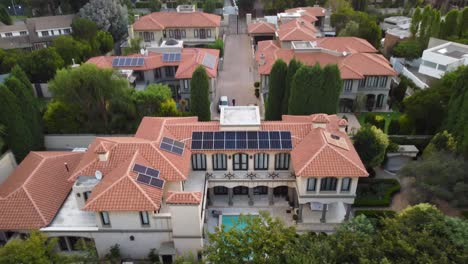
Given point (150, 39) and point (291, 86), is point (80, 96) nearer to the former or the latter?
point (291, 86)

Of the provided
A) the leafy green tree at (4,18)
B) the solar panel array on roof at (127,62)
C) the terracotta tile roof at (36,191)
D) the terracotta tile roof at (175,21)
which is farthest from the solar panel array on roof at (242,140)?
the leafy green tree at (4,18)

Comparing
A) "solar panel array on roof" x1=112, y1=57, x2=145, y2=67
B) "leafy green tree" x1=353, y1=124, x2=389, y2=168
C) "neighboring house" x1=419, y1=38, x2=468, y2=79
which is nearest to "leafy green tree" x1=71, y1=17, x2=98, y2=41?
"solar panel array on roof" x1=112, y1=57, x2=145, y2=67

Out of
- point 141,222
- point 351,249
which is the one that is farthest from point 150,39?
point 351,249

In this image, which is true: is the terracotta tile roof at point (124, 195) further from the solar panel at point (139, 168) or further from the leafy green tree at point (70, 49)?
the leafy green tree at point (70, 49)

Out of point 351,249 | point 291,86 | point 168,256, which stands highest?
point 291,86

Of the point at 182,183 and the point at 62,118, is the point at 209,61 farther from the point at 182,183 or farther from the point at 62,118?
the point at 182,183

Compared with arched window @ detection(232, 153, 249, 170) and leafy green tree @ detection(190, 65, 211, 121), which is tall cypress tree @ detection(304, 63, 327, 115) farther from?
leafy green tree @ detection(190, 65, 211, 121)

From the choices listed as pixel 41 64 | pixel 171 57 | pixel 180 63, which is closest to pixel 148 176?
pixel 180 63
